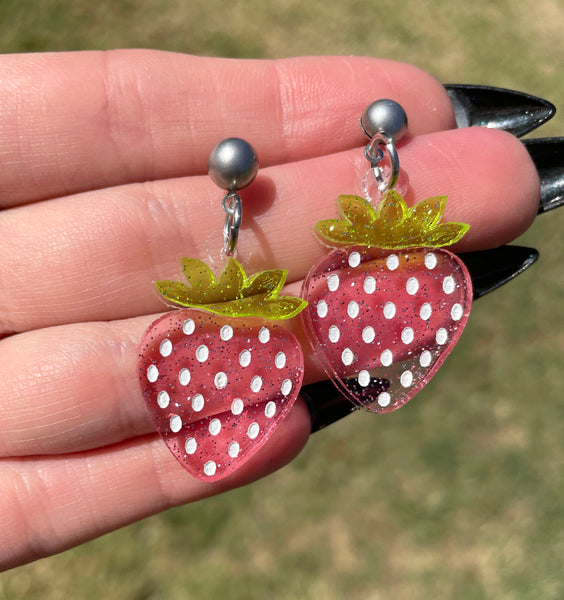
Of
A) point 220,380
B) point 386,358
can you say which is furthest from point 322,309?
point 220,380

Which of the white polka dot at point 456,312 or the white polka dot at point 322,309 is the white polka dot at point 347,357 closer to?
the white polka dot at point 322,309

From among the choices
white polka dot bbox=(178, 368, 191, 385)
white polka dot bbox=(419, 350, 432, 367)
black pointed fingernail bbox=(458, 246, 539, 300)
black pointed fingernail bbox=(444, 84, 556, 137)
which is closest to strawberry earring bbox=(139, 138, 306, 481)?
white polka dot bbox=(178, 368, 191, 385)

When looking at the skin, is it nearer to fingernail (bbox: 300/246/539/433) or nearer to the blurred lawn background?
fingernail (bbox: 300/246/539/433)

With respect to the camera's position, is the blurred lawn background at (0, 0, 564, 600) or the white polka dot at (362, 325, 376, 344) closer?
the white polka dot at (362, 325, 376, 344)

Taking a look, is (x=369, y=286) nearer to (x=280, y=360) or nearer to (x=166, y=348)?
(x=280, y=360)

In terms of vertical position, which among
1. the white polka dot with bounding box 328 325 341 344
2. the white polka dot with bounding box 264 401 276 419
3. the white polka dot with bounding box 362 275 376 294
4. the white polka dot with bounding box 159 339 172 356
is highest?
the white polka dot with bounding box 362 275 376 294

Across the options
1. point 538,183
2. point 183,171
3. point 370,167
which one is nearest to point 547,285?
point 538,183
